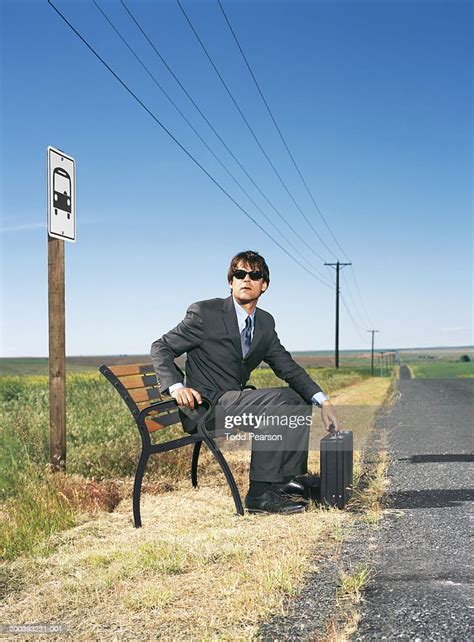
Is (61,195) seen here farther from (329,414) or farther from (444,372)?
(444,372)

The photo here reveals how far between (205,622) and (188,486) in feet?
10.6

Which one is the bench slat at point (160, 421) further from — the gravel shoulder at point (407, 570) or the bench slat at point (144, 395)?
the gravel shoulder at point (407, 570)

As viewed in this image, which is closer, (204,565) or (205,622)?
(205,622)

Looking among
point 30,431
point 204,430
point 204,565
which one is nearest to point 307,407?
point 204,430

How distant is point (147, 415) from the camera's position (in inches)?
217

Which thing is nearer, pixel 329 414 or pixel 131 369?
pixel 329 414

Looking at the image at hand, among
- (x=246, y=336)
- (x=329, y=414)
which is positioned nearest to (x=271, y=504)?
(x=329, y=414)

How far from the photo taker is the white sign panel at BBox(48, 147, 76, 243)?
617cm

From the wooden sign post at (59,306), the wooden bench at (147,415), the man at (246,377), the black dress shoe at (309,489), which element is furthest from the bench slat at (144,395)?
the black dress shoe at (309,489)

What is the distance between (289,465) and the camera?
5055 millimetres

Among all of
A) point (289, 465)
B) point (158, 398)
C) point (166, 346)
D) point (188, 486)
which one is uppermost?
point (166, 346)

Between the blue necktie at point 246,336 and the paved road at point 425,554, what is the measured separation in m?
1.50

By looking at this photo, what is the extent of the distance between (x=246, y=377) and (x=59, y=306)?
1987 millimetres

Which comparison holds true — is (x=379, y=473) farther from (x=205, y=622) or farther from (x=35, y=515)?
(x=205, y=622)
